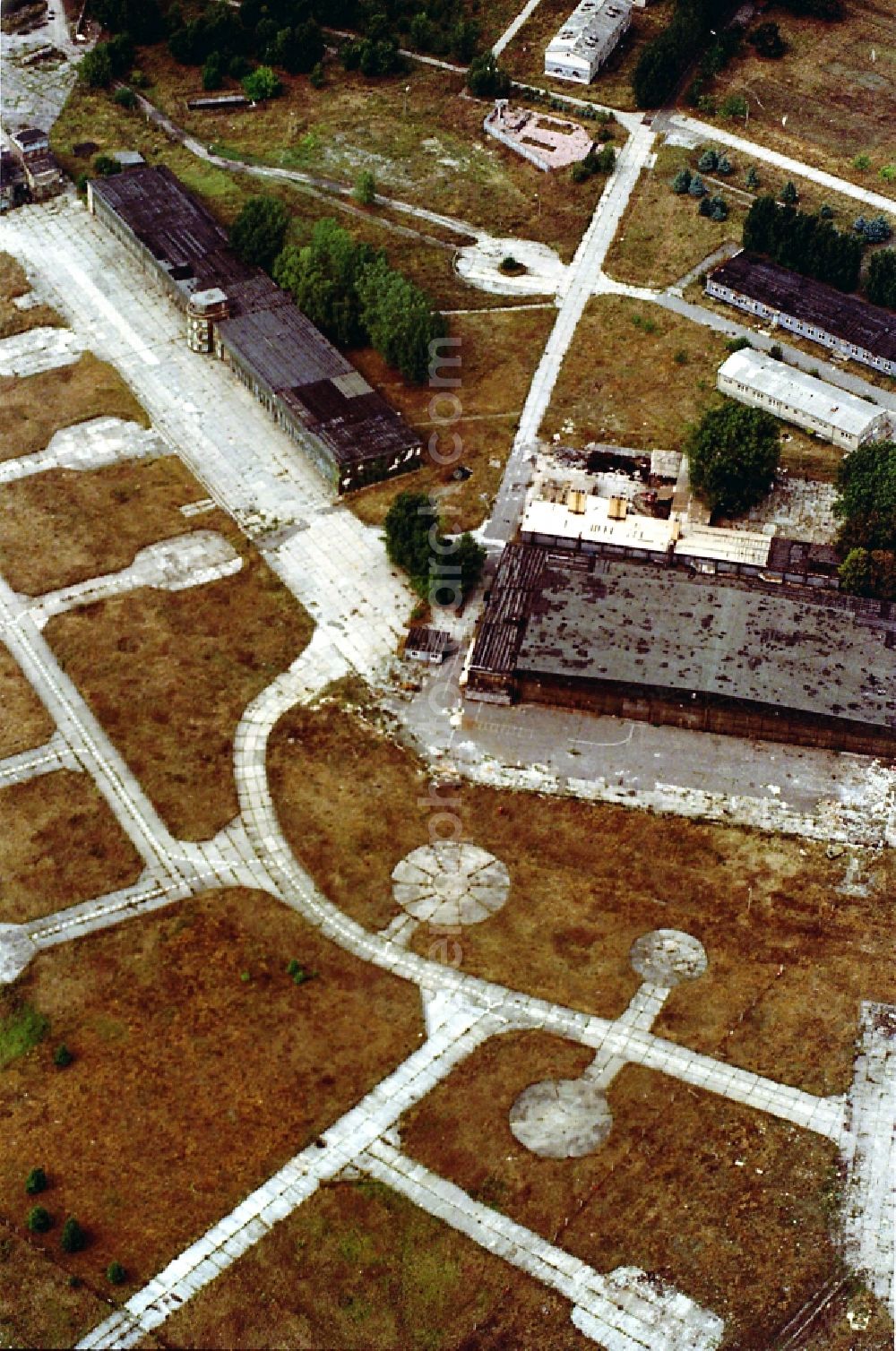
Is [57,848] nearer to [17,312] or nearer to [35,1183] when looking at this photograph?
[35,1183]

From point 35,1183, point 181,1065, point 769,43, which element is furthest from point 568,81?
point 35,1183

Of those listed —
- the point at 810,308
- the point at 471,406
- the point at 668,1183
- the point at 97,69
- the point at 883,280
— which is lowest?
the point at 668,1183

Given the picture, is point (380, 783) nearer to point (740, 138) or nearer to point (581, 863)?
point (581, 863)

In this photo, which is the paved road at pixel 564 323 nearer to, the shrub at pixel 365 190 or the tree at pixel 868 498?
the shrub at pixel 365 190

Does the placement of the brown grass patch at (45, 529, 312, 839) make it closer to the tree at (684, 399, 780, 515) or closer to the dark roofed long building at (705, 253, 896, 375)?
the tree at (684, 399, 780, 515)

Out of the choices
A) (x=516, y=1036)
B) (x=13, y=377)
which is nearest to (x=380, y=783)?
(x=516, y=1036)

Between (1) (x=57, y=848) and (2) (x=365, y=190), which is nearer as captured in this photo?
(1) (x=57, y=848)
